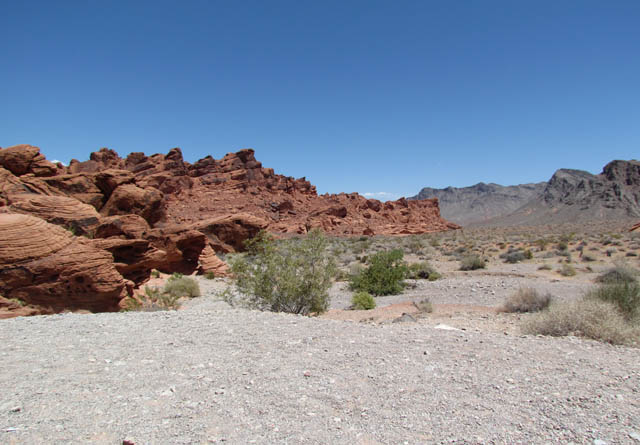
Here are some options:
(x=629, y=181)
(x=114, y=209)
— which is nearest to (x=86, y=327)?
(x=114, y=209)

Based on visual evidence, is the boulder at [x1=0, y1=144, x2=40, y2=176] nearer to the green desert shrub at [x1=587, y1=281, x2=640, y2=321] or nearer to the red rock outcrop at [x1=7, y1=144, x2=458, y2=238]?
the green desert shrub at [x1=587, y1=281, x2=640, y2=321]

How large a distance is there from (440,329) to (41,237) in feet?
29.3

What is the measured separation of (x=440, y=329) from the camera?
237 inches

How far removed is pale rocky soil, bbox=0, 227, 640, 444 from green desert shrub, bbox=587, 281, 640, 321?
2.64 meters

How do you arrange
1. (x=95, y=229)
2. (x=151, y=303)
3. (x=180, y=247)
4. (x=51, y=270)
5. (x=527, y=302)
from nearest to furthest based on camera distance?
(x=51, y=270), (x=527, y=302), (x=151, y=303), (x=95, y=229), (x=180, y=247)

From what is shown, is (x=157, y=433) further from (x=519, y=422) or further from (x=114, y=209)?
(x=114, y=209)

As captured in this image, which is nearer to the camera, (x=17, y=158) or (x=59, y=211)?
(x=59, y=211)

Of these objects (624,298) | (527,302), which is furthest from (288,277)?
(624,298)

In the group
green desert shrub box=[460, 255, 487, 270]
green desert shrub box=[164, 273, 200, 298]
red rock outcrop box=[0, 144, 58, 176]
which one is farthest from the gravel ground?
green desert shrub box=[460, 255, 487, 270]

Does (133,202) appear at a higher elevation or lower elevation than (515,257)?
higher

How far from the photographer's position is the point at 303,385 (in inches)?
154

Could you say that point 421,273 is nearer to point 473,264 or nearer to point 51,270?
point 473,264

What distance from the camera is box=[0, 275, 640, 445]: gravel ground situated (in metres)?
3.06

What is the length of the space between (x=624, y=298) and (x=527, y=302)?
86.2 inches
